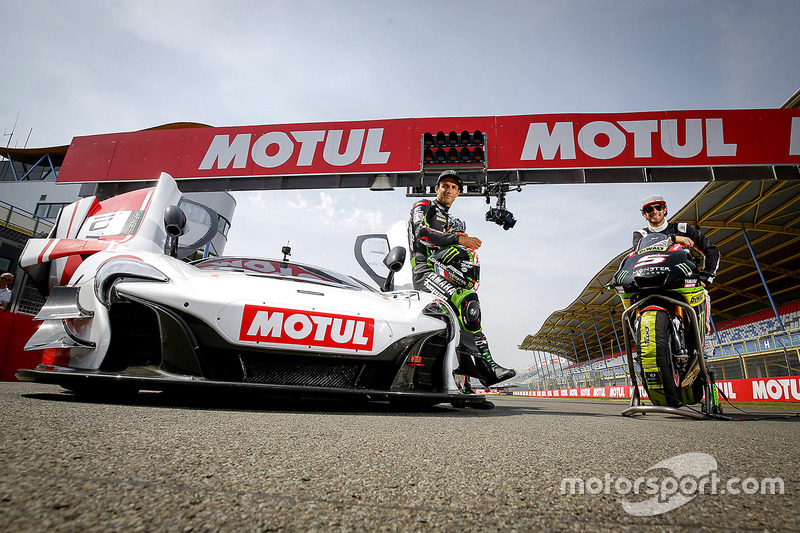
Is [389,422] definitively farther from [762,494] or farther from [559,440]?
[762,494]

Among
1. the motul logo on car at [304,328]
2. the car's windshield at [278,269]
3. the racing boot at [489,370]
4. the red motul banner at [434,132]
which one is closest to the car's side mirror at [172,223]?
the car's windshield at [278,269]

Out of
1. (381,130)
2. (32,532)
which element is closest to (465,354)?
(32,532)

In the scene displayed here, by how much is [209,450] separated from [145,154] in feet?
34.7

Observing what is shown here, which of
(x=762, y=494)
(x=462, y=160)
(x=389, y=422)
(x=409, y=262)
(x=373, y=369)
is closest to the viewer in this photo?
(x=762, y=494)

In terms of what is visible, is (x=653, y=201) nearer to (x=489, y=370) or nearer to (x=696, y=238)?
(x=696, y=238)

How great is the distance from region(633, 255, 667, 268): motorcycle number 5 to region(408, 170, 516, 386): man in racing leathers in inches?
44.3

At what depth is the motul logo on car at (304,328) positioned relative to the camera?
1879 mm

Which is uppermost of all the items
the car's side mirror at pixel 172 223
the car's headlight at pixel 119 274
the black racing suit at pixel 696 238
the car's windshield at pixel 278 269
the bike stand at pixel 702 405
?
the black racing suit at pixel 696 238

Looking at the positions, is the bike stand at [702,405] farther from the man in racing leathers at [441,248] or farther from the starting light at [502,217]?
the starting light at [502,217]

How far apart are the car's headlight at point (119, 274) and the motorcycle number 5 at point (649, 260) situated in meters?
2.73

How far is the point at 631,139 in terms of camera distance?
26.5ft

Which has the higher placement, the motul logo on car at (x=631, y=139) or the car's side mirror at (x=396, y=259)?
the motul logo on car at (x=631, y=139)

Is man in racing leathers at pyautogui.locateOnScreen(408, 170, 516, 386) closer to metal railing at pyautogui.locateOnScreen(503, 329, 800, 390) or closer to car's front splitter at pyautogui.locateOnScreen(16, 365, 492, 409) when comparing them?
car's front splitter at pyautogui.locateOnScreen(16, 365, 492, 409)

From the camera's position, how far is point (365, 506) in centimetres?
60
